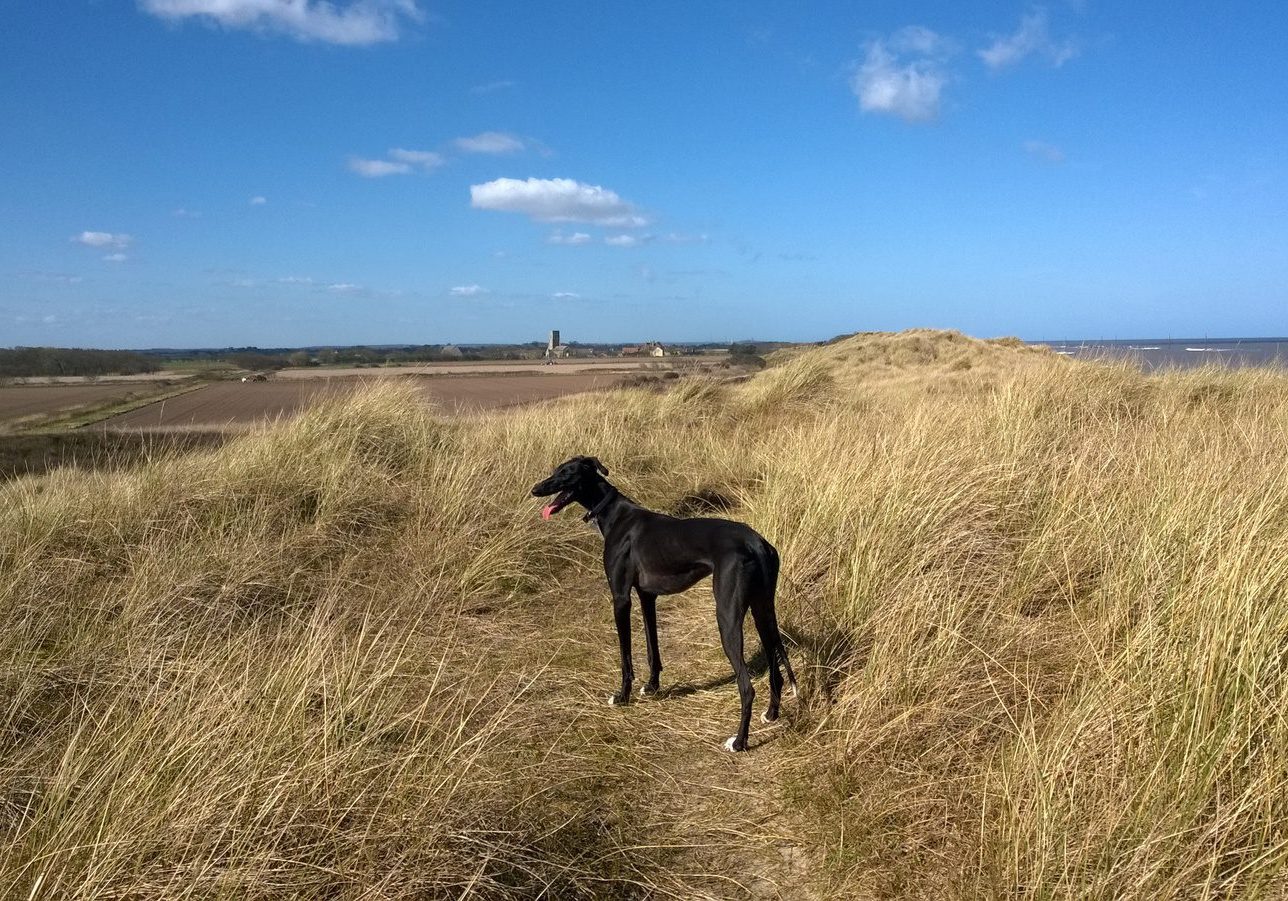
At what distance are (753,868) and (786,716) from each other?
1070 millimetres

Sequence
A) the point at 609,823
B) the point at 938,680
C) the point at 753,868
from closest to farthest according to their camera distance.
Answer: the point at 753,868 → the point at 609,823 → the point at 938,680

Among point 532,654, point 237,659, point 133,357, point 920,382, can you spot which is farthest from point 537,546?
point 133,357

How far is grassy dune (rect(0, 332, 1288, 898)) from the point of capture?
2.19m

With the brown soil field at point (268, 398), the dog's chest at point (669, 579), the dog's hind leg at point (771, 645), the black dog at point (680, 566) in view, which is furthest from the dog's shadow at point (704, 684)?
the brown soil field at point (268, 398)

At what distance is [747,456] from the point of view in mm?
8836

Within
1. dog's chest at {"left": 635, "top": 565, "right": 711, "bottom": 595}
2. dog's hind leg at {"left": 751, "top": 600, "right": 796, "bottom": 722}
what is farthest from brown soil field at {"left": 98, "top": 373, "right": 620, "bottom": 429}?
dog's hind leg at {"left": 751, "top": 600, "right": 796, "bottom": 722}

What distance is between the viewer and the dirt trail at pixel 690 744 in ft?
8.73

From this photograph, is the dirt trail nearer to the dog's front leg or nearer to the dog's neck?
the dog's front leg

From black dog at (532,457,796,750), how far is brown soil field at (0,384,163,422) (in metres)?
27.6

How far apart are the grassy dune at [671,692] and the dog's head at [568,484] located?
1009mm

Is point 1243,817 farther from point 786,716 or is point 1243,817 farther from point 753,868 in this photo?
point 786,716

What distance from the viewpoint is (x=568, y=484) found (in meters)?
4.17

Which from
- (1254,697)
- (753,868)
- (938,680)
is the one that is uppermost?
(1254,697)

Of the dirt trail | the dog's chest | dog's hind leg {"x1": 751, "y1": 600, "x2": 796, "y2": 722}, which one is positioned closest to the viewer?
the dirt trail
